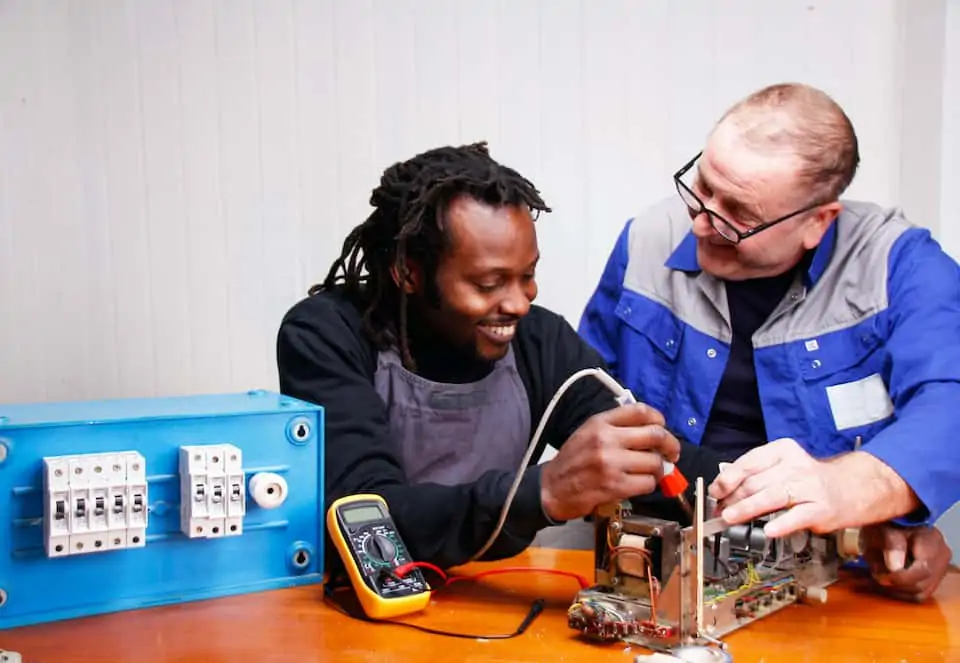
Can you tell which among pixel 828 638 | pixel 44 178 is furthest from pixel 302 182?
pixel 828 638

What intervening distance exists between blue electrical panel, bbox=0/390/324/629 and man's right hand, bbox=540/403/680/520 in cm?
36

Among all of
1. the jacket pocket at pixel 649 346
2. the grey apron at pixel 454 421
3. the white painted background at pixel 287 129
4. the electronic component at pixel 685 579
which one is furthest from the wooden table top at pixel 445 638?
the white painted background at pixel 287 129

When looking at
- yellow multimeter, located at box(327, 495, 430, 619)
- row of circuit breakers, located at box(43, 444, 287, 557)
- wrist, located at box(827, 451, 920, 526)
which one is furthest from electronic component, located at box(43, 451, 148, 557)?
wrist, located at box(827, 451, 920, 526)

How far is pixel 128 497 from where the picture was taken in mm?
1212

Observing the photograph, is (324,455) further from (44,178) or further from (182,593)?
(44,178)

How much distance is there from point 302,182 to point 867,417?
1.62m

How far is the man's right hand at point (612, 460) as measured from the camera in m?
1.18

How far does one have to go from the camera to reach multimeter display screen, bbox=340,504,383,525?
128 centimetres

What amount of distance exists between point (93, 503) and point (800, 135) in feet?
4.18

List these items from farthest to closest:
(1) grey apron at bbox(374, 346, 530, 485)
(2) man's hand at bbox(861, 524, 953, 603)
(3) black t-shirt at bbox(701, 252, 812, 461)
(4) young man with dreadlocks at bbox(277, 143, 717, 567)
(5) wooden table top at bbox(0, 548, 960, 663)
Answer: (3) black t-shirt at bbox(701, 252, 812, 461)
(1) grey apron at bbox(374, 346, 530, 485)
(4) young man with dreadlocks at bbox(277, 143, 717, 567)
(2) man's hand at bbox(861, 524, 953, 603)
(5) wooden table top at bbox(0, 548, 960, 663)

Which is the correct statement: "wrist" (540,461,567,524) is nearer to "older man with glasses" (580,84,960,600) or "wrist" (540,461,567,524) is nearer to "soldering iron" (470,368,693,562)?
"soldering iron" (470,368,693,562)

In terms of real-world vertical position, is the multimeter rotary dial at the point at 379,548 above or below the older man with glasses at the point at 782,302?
below

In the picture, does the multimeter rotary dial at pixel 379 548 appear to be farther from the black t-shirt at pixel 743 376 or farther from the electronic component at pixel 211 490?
→ the black t-shirt at pixel 743 376

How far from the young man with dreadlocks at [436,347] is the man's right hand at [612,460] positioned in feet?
0.52
